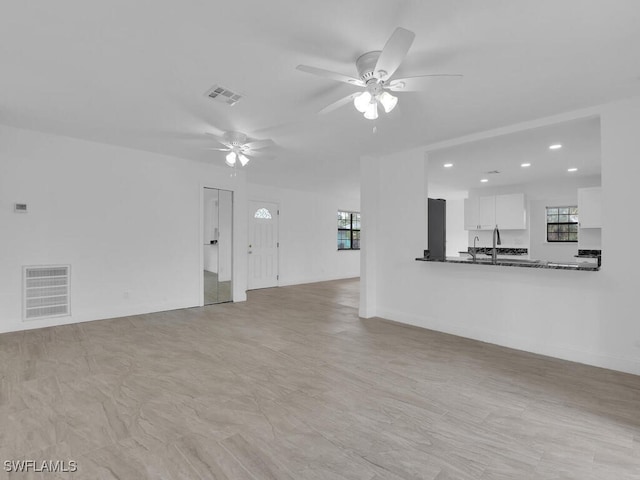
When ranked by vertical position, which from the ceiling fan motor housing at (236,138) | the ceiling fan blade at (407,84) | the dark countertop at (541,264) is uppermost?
the ceiling fan motor housing at (236,138)

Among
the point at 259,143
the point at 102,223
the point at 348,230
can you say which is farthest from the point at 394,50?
the point at 348,230

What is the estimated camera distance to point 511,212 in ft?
23.9

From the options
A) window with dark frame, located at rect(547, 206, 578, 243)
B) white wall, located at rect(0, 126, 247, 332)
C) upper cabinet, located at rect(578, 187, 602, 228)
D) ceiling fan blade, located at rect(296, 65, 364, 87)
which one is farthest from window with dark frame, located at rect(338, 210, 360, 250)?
ceiling fan blade, located at rect(296, 65, 364, 87)

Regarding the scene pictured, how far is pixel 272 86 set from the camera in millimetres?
2918

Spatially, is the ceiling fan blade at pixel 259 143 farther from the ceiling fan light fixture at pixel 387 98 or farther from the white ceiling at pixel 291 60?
the ceiling fan light fixture at pixel 387 98

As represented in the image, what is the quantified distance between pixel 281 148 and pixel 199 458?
412 cm

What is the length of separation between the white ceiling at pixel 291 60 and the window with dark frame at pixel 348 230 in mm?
6294

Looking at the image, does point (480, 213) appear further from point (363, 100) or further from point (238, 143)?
point (363, 100)

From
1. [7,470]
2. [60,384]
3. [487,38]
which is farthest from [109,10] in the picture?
[60,384]

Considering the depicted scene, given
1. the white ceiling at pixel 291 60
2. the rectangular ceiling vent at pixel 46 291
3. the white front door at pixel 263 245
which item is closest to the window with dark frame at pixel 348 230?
the white front door at pixel 263 245

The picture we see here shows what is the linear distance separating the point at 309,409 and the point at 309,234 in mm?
7053

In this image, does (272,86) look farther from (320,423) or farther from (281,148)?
(320,423)

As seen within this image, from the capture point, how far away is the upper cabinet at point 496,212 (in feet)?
23.6

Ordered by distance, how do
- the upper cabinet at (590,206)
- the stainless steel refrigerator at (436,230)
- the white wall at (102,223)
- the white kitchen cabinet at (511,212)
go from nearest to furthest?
the white wall at (102,223), the stainless steel refrigerator at (436,230), the upper cabinet at (590,206), the white kitchen cabinet at (511,212)
